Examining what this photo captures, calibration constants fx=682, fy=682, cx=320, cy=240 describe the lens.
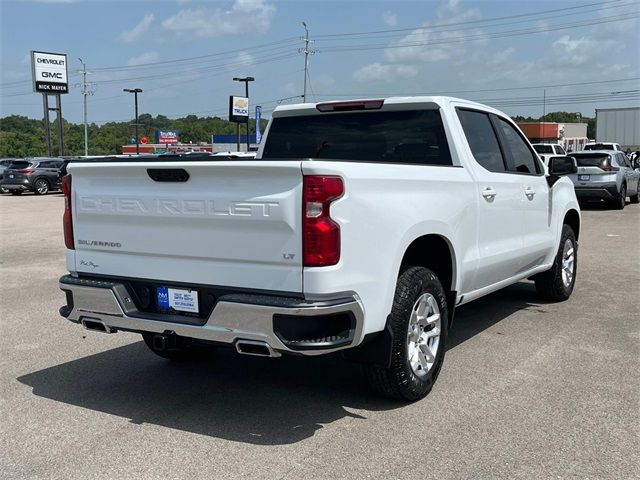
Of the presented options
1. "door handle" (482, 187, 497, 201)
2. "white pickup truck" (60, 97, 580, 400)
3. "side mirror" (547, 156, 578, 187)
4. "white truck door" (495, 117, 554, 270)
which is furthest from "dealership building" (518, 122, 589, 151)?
"white pickup truck" (60, 97, 580, 400)

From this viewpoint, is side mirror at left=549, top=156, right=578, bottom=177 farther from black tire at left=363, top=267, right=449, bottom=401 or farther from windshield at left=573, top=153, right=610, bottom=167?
windshield at left=573, top=153, right=610, bottom=167

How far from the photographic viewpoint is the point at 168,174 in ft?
13.6

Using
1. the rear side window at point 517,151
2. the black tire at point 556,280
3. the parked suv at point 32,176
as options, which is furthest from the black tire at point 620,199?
the parked suv at point 32,176

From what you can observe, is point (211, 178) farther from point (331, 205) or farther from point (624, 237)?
point (624, 237)

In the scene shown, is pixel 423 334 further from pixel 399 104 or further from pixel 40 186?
pixel 40 186

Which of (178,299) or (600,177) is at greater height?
(600,177)

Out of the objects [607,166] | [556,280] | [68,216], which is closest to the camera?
[68,216]

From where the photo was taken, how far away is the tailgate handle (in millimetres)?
4105

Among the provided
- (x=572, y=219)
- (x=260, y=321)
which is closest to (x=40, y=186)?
(x=572, y=219)

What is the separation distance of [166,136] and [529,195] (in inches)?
4484

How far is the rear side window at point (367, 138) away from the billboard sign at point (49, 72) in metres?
52.4

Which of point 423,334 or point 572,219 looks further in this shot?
point 572,219

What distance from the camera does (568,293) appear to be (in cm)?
789

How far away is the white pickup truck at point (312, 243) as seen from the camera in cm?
376
